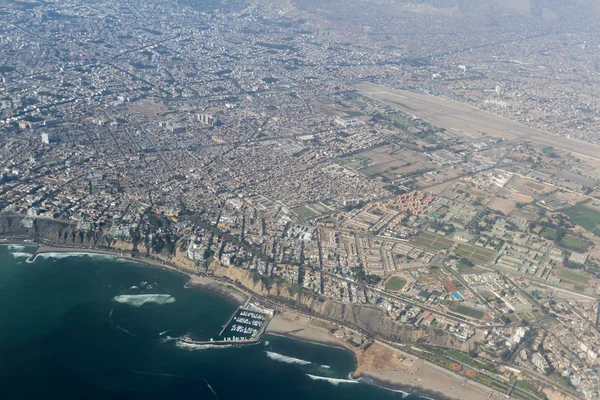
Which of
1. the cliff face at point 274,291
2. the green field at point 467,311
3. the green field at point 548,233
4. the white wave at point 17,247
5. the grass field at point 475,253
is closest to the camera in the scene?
the cliff face at point 274,291

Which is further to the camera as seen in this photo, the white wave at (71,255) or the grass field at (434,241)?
the grass field at (434,241)

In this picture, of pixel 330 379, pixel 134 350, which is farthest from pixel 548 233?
pixel 134 350

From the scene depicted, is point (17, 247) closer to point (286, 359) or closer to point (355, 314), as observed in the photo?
point (286, 359)

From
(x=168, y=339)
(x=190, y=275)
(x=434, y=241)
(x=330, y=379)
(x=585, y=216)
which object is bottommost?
(x=330, y=379)

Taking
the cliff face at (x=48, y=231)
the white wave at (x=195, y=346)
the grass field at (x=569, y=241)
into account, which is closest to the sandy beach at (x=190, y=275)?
the cliff face at (x=48, y=231)

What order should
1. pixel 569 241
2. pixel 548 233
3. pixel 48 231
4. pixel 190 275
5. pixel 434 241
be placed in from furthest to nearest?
pixel 548 233 → pixel 569 241 → pixel 434 241 → pixel 48 231 → pixel 190 275

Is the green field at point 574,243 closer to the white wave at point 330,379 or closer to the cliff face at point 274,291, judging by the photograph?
the cliff face at point 274,291
